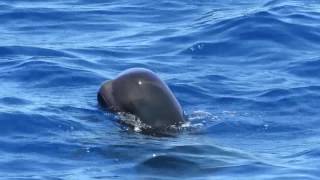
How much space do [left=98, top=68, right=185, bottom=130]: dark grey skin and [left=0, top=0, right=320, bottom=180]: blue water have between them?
189 mm

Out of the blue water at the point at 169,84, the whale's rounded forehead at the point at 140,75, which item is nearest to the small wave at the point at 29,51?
the blue water at the point at 169,84

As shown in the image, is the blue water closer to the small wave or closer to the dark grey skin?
the small wave

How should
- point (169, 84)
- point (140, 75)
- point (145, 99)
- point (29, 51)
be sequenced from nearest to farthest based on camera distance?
point (145, 99) → point (140, 75) → point (169, 84) → point (29, 51)

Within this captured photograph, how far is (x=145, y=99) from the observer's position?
10.6m

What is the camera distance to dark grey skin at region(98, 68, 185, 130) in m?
10.5

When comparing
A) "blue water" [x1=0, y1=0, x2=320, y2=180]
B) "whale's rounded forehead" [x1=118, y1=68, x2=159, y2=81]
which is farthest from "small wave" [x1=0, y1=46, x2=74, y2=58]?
"whale's rounded forehead" [x1=118, y1=68, x2=159, y2=81]

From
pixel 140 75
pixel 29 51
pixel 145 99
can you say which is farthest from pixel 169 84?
pixel 29 51

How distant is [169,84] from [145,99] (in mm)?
2293

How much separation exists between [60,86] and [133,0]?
19.2 ft

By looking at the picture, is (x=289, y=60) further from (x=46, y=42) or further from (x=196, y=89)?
(x=46, y=42)

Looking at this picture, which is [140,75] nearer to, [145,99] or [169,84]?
[145,99]

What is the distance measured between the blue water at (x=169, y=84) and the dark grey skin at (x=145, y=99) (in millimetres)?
189

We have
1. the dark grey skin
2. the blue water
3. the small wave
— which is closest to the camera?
the blue water

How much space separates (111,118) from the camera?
423 inches
